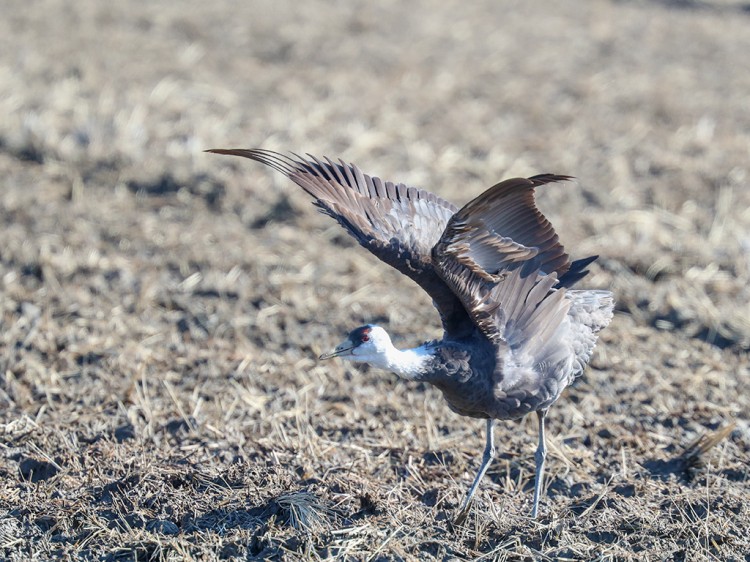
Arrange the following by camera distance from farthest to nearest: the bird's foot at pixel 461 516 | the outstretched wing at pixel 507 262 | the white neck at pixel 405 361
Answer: the white neck at pixel 405 361 → the bird's foot at pixel 461 516 → the outstretched wing at pixel 507 262

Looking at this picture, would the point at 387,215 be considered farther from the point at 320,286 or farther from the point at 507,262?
the point at 320,286

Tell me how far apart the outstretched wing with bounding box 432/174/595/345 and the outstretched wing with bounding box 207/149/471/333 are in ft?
0.87

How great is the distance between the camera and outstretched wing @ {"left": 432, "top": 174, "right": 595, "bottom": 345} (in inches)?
180

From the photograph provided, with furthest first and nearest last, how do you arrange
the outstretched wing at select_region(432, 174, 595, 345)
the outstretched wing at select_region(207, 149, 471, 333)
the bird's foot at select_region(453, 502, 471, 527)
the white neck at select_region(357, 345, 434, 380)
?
the outstretched wing at select_region(207, 149, 471, 333), the white neck at select_region(357, 345, 434, 380), the bird's foot at select_region(453, 502, 471, 527), the outstretched wing at select_region(432, 174, 595, 345)

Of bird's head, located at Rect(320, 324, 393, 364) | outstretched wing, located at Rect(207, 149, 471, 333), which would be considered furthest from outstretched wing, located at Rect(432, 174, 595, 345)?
bird's head, located at Rect(320, 324, 393, 364)

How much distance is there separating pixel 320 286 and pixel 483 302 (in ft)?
8.27

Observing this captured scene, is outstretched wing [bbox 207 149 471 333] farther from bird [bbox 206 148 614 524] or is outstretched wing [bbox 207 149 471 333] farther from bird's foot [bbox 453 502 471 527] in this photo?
bird's foot [bbox 453 502 471 527]

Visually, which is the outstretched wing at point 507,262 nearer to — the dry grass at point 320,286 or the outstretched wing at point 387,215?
the outstretched wing at point 387,215

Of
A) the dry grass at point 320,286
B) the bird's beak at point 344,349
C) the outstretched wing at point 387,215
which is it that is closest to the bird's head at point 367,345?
the bird's beak at point 344,349

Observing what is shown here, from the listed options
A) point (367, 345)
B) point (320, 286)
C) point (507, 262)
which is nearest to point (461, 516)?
point (367, 345)

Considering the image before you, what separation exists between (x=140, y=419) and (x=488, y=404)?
206cm

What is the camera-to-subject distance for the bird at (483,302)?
4.94 meters

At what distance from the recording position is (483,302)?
5070 mm

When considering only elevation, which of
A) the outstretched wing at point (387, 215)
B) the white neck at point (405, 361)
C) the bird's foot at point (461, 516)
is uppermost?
the outstretched wing at point (387, 215)
